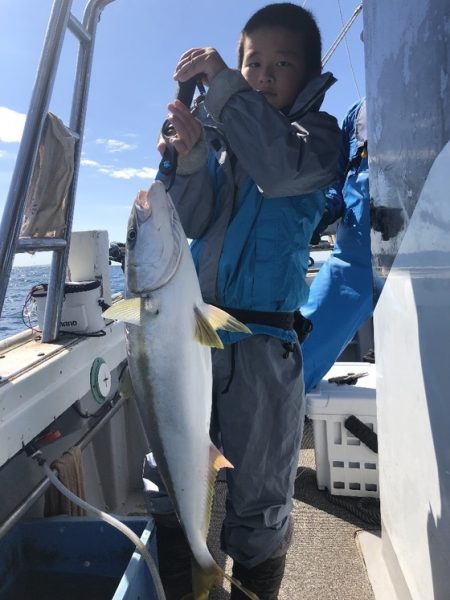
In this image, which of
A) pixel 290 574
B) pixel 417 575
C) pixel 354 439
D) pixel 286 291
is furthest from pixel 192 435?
pixel 354 439

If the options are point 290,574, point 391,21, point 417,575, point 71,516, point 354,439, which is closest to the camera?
point 391,21

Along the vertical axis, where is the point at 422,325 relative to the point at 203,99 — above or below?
below

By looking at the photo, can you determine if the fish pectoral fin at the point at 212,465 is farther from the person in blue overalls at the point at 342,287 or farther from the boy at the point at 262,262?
the person in blue overalls at the point at 342,287

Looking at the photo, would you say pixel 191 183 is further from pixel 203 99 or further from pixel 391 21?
pixel 391 21

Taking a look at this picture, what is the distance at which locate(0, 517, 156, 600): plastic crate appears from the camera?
6.73 feet

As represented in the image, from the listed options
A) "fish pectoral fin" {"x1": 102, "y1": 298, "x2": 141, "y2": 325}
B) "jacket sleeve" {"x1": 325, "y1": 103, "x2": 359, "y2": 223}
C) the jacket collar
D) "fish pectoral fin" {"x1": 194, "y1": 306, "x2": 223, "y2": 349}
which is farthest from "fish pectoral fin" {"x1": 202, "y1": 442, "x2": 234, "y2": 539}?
"jacket sleeve" {"x1": 325, "y1": 103, "x2": 359, "y2": 223}

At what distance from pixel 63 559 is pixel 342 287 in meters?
2.41

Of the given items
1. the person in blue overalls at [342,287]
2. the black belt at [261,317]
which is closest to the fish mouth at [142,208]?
the black belt at [261,317]

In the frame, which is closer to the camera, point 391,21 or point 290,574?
point 391,21

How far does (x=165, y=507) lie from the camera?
80.5 inches

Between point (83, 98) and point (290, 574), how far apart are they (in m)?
2.58

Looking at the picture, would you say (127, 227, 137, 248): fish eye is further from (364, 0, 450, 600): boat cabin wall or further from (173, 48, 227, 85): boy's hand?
(364, 0, 450, 600): boat cabin wall

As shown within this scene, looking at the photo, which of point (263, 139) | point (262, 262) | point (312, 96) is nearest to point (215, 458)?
point (262, 262)

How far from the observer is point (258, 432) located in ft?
5.73
